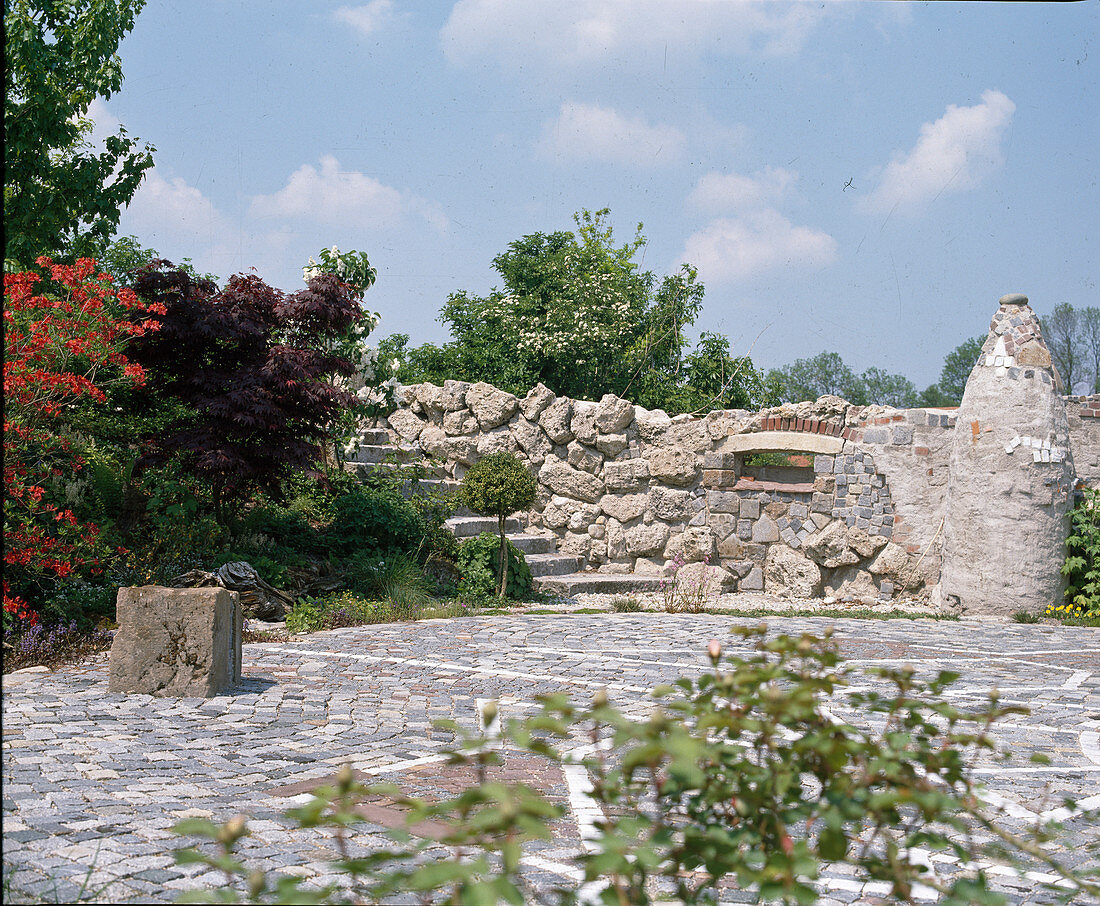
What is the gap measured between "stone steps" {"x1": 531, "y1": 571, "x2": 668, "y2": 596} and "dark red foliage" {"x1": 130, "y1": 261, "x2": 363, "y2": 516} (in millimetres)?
3248

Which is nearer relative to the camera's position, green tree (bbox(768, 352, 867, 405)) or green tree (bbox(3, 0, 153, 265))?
green tree (bbox(3, 0, 153, 265))

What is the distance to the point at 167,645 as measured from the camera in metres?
5.22

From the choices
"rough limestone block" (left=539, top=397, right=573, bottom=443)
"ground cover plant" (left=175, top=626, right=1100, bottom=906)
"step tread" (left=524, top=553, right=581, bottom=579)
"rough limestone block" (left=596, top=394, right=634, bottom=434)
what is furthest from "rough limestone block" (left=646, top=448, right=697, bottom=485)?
"ground cover plant" (left=175, top=626, right=1100, bottom=906)

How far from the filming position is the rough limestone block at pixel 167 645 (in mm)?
5191

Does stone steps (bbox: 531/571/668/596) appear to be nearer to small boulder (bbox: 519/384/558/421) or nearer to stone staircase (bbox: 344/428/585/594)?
stone staircase (bbox: 344/428/585/594)

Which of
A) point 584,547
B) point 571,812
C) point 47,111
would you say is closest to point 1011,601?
point 584,547

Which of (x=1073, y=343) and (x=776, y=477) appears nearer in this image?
(x=776, y=477)

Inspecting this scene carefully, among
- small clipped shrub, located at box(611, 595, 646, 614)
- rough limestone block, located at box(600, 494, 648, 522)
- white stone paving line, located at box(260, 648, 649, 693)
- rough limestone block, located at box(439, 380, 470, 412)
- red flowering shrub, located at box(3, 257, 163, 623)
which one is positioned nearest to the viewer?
white stone paving line, located at box(260, 648, 649, 693)

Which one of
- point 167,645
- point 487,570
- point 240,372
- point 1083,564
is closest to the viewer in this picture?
point 167,645

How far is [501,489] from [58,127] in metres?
5.29

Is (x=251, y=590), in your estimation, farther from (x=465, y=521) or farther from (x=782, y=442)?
(x=782, y=442)

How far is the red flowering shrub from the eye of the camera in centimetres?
607

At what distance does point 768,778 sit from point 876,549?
897 cm

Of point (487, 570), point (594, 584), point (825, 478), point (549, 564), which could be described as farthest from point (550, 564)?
point (825, 478)
